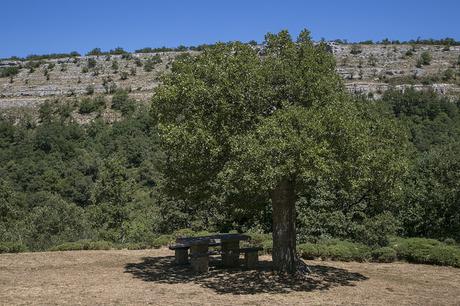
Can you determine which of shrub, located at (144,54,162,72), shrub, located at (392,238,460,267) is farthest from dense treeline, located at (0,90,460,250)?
shrub, located at (144,54,162,72)

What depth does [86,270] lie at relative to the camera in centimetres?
1372

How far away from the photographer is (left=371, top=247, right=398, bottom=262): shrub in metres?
16.1

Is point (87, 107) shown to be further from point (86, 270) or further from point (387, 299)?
point (387, 299)

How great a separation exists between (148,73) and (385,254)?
8308 centimetres

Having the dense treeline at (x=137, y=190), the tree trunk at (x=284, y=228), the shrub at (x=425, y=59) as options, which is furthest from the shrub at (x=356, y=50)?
the tree trunk at (x=284, y=228)

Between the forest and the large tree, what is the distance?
0.16ft

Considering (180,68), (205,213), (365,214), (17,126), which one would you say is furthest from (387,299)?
(17,126)

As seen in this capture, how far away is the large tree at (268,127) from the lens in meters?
10.4

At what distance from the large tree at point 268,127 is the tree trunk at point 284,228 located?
26 mm

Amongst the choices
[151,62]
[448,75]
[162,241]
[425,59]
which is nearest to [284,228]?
[162,241]

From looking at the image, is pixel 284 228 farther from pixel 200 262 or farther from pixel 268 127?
pixel 268 127

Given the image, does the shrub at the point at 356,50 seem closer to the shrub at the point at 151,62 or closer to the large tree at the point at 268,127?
the shrub at the point at 151,62

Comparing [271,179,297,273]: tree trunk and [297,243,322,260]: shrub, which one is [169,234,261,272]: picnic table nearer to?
[271,179,297,273]: tree trunk

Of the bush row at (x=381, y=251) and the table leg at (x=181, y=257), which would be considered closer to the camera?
the table leg at (x=181, y=257)
